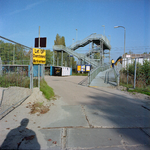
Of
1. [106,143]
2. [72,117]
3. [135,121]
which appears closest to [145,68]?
[135,121]

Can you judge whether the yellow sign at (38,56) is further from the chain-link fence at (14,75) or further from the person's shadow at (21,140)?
the person's shadow at (21,140)

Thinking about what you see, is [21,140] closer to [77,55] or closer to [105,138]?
[105,138]

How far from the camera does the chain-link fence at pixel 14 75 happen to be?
5553 mm

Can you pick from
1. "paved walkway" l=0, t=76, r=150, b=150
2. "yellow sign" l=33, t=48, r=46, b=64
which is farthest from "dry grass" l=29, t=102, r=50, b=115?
"yellow sign" l=33, t=48, r=46, b=64

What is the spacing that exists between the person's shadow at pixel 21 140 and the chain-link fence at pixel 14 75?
1.78 m

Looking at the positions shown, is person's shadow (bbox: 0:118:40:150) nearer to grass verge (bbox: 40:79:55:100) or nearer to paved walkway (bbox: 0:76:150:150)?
paved walkway (bbox: 0:76:150:150)

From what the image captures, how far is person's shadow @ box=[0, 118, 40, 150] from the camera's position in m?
3.18

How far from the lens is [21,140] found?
3416 mm

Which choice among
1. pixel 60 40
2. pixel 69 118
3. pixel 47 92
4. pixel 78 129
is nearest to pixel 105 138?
pixel 78 129

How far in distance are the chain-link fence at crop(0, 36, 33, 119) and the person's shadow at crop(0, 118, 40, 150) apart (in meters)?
1.78

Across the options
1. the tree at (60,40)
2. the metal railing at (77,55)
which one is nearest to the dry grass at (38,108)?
the metal railing at (77,55)

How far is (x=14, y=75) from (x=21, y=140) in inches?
148

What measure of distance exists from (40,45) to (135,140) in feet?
22.8

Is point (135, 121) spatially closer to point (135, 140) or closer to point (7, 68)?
point (135, 140)
